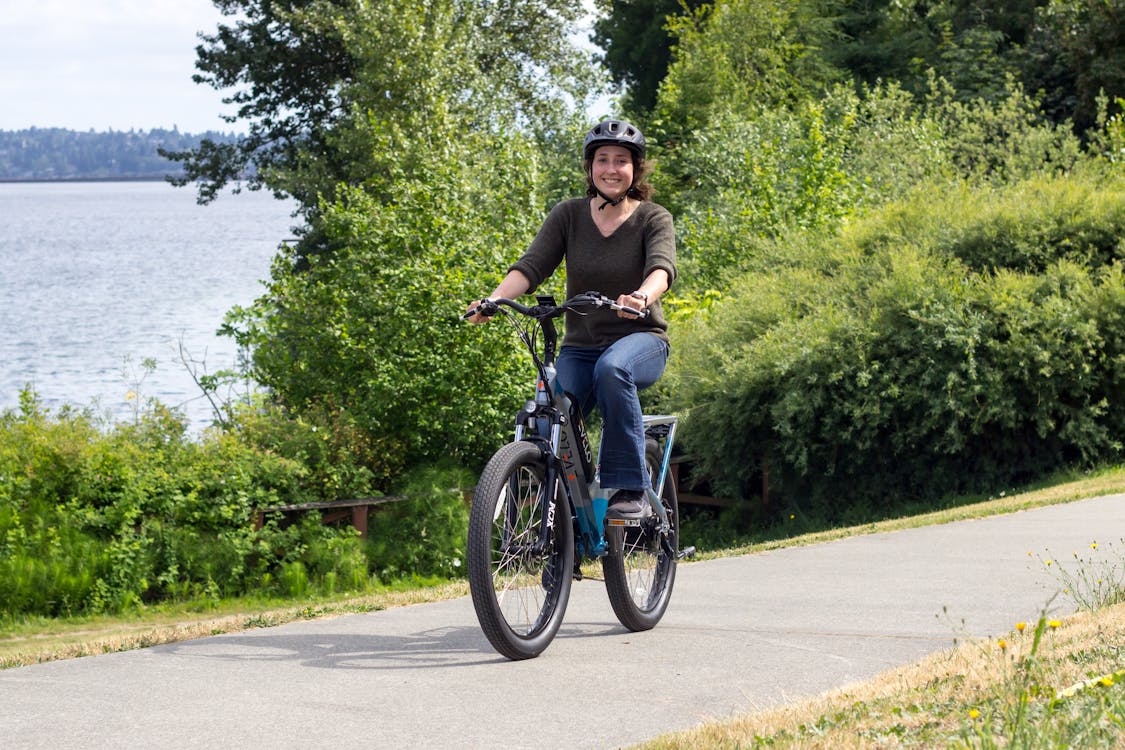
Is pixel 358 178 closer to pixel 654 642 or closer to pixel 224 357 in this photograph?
pixel 224 357

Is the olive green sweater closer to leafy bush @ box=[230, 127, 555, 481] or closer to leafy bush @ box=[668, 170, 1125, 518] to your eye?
leafy bush @ box=[668, 170, 1125, 518]

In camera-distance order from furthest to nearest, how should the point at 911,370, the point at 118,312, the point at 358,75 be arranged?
1. the point at 118,312
2. the point at 358,75
3. the point at 911,370

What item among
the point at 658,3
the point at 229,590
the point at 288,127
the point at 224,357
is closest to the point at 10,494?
the point at 229,590

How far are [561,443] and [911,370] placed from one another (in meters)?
11.2

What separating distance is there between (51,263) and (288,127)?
→ 61.4m

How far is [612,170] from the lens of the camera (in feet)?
20.2

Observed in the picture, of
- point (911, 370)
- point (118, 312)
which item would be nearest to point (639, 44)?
point (118, 312)

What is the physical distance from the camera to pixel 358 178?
33.8 meters

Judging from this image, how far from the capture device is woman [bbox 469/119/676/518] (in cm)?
600

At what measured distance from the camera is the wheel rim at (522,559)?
559 cm

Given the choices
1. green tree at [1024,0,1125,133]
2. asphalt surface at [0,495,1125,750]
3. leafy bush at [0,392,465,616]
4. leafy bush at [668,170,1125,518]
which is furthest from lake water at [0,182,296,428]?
green tree at [1024,0,1125,133]

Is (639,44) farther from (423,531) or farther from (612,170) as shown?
(612,170)

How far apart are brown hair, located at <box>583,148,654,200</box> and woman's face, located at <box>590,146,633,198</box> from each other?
0.12 ft

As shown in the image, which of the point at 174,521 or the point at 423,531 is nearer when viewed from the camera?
the point at 174,521
